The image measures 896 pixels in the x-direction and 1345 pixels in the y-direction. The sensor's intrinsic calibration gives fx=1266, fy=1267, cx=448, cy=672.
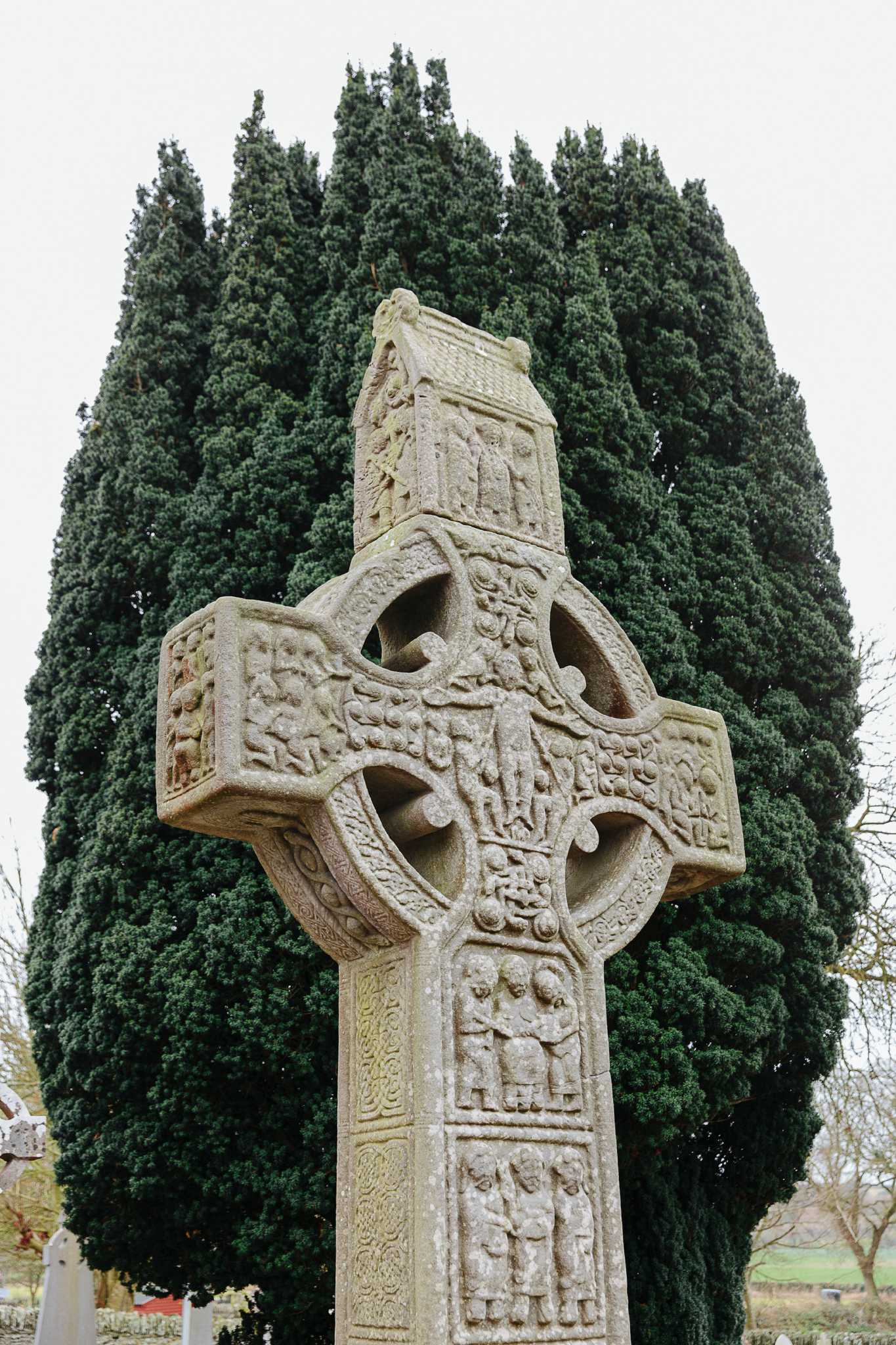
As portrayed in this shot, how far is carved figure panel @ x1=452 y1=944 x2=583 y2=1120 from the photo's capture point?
3.65 metres

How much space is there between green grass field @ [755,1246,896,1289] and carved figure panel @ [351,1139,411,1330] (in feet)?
81.8

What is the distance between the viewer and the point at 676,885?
4.73m

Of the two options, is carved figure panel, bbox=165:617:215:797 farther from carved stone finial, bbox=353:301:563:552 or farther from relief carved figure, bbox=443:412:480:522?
relief carved figure, bbox=443:412:480:522

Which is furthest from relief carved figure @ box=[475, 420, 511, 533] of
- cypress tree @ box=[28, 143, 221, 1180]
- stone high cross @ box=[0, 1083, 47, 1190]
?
stone high cross @ box=[0, 1083, 47, 1190]

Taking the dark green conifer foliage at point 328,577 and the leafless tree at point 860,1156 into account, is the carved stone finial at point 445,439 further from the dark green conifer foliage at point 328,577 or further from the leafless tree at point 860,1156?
the leafless tree at point 860,1156

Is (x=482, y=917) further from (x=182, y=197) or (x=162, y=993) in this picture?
(x=182, y=197)

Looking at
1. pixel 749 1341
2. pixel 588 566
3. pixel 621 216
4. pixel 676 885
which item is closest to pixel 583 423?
pixel 588 566

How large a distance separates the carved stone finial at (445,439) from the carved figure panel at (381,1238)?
2.04 meters

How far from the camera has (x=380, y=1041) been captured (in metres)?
3.73

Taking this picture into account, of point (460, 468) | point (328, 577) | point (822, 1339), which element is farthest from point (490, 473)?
point (822, 1339)

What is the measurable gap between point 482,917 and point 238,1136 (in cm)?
532

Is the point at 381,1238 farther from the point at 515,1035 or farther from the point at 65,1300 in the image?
the point at 65,1300

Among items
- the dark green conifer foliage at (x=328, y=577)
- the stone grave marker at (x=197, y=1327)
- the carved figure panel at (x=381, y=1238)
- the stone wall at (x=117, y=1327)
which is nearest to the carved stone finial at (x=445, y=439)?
the carved figure panel at (x=381, y=1238)

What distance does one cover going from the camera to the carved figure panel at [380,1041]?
3.62 metres
